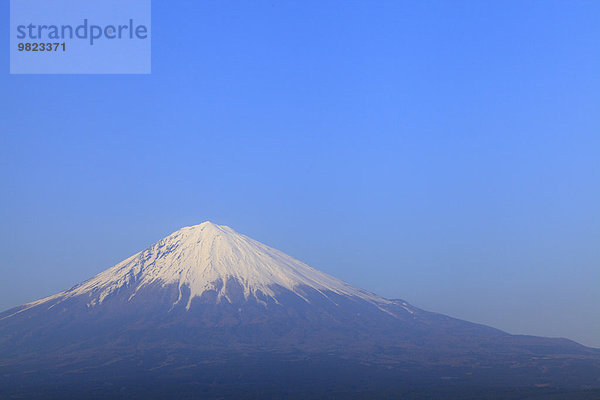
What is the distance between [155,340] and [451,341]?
73581 millimetres

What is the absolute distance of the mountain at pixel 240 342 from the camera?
360ft

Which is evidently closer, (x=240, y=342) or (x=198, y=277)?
(x=240, y=342)

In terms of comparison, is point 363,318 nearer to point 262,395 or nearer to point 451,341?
point 451,341

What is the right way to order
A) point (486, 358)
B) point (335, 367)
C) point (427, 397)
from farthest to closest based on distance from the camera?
point (486, 358), point (335, 367), point (427, 397)

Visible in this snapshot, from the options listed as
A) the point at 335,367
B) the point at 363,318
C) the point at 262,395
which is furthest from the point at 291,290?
the point at 262,395

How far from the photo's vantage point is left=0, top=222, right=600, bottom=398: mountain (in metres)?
110

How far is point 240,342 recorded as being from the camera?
14925 centimetres

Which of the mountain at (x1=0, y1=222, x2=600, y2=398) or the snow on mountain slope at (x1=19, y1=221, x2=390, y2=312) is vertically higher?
the snow on mountain slope at (x1=19, y1=221, x2=390, y2=312)

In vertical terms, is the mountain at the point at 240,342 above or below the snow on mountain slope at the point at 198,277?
below

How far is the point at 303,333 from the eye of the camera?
6166 inches

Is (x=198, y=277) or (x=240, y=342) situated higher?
(x=198, y=277)

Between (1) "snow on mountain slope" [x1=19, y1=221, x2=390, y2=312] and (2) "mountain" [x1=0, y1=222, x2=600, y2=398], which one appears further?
(1) "snow on mountain slope" [x1=19, y1=221, x2=390, y2=312]

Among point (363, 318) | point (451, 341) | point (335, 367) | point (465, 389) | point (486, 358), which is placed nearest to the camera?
point (465, 389)

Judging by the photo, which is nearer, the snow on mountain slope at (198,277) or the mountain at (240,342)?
the mountain at (240,342)
